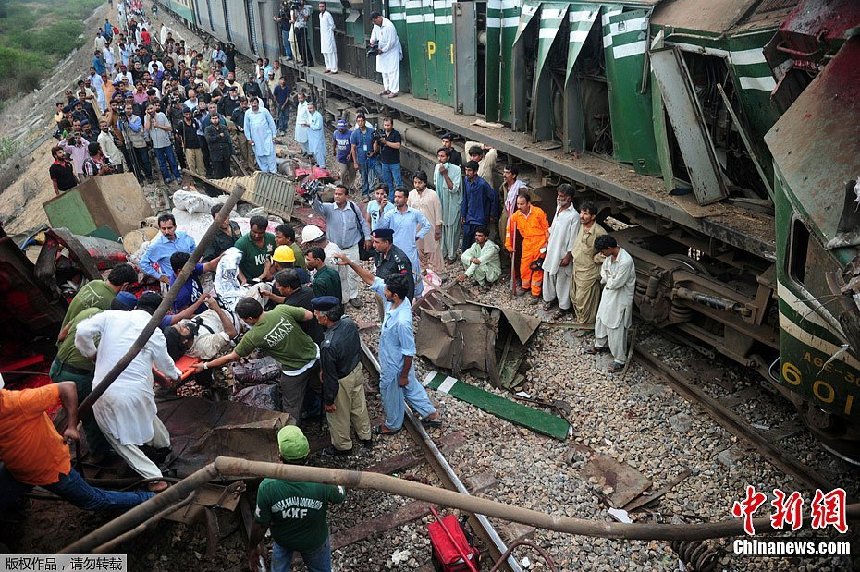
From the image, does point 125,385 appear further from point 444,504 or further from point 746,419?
point 746,419

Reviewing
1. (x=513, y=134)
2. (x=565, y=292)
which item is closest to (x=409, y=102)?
(x=513, y=134)

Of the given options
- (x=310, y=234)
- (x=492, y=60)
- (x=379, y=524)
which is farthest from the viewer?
(x=492, y=60)

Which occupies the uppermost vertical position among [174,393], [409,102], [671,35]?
[671,35]

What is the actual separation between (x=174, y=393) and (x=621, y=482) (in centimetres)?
380

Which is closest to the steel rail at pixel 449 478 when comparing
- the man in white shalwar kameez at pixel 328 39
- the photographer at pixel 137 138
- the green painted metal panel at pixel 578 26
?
the green painted metal panel at pixel 578 26

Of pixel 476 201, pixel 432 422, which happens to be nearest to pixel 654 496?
pixel 432 422

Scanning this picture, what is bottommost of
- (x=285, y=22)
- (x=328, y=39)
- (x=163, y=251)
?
(x=163, y=251)

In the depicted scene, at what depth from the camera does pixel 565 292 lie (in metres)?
7.66

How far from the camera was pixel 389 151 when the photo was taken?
35.7ft

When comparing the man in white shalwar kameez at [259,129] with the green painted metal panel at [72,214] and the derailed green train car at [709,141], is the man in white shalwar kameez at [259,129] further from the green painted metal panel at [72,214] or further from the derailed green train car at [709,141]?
the green painted metal panel at [72,214]

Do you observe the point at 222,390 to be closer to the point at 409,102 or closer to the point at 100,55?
the point at 409,102

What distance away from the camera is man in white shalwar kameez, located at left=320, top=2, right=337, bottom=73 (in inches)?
583

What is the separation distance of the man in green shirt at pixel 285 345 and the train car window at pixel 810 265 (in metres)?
3.51

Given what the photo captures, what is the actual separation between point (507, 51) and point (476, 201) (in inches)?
100
